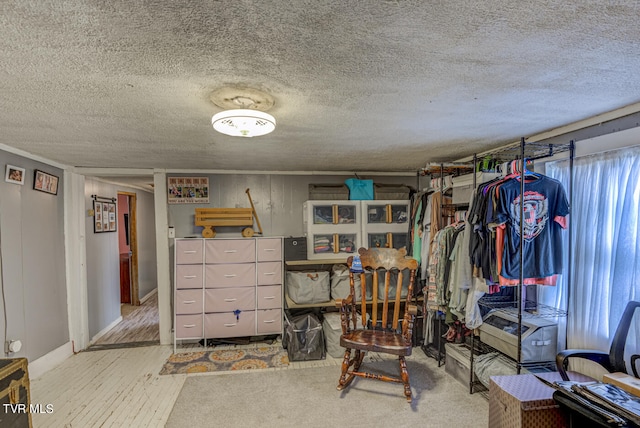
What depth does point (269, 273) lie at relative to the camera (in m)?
3.81

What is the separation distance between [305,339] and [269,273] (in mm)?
874

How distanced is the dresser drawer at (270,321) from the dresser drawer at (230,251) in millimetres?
660

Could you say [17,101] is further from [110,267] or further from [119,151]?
[110,267]

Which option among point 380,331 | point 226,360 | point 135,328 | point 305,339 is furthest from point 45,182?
point 380,331

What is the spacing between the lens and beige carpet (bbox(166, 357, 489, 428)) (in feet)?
7.65

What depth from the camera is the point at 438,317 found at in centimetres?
313

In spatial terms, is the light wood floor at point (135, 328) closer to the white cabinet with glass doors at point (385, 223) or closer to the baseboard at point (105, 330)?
the baseboard at point (105, 330)

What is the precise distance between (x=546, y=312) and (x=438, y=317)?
953 millimetres

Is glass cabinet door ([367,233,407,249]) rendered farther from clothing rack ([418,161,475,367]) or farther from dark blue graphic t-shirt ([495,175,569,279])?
dark blue graphic t-shirt ([495,175,569,279])

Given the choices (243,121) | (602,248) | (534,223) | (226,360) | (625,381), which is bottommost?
(226,360)

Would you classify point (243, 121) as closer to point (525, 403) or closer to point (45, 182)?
point (525, 403)

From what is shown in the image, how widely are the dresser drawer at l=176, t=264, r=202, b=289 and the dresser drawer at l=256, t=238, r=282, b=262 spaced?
705mm

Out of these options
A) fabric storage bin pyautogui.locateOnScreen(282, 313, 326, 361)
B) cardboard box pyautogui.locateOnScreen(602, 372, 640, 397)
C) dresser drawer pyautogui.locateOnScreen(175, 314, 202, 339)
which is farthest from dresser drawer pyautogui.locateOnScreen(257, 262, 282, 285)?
cardboard box pyautogui.locateOnScreen(602, 372, 640, 397)

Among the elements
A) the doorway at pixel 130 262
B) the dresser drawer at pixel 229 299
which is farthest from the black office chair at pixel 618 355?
the doorway at pixel 130 262
